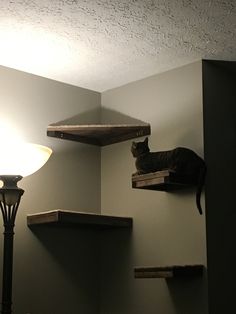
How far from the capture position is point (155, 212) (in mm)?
2506

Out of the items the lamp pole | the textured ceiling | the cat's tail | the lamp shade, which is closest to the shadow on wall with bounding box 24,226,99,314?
the lamp pole

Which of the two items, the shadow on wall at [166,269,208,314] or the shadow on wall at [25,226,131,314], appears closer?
the shadow on wall at [166,269,208,314]

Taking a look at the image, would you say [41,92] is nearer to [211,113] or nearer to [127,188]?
Answer: [127,188]

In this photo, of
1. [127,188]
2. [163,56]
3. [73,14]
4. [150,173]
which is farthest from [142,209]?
[73,14]

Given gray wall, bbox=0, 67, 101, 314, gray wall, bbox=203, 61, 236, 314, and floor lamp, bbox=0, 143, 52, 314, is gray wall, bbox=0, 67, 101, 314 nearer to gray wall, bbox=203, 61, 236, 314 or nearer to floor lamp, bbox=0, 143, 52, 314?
floor lamp, bbox=0, 143, 52, 314

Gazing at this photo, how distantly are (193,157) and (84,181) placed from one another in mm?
→ 698

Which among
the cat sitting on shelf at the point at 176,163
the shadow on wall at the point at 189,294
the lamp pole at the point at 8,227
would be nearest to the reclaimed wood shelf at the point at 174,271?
the shadow on wall at the point at 189,294

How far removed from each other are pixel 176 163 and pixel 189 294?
568 mm

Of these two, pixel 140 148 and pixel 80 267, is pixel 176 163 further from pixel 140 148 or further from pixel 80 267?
pixel 80 267

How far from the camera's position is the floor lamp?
213 cm

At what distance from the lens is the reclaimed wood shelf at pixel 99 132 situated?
8.36ft

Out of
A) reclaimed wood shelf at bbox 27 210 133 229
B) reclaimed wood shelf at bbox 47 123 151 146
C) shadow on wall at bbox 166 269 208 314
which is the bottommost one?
shadow on wall at bbox 166 269 208 314

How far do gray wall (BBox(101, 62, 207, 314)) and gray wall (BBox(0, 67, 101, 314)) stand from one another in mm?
104

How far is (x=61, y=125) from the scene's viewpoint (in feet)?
8.75
